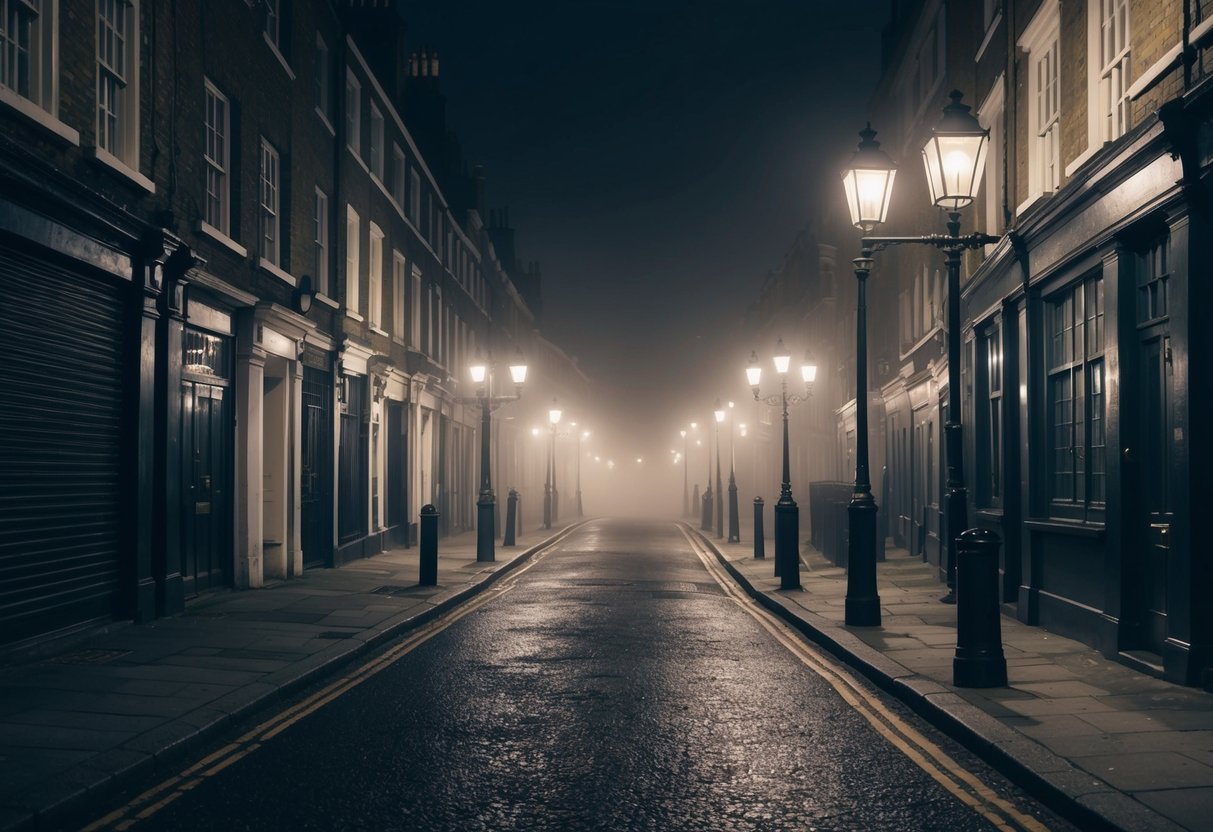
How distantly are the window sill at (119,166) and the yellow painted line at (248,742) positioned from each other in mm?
5216

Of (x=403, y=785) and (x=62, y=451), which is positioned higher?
(x=62, y=451)

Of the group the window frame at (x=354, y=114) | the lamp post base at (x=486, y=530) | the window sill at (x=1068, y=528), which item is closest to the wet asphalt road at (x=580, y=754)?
the window sill at (x=1068, y=528)

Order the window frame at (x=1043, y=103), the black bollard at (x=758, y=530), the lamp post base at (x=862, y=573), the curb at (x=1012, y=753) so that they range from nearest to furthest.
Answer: the curb at (x=1012, y=753), the lamp post base at (x=862, y=573), the window frame at (x=1043, y=103), the black bollard at (x=758, y=530)

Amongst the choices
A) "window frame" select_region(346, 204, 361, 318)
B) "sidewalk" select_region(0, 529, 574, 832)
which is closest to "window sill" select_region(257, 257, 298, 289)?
"window frame" select_region(346, 204, 361, 318)

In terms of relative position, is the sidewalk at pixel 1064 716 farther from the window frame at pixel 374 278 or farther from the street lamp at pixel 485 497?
the window frame at pixel 374 278

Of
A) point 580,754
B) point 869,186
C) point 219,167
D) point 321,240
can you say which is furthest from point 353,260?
point 580,754

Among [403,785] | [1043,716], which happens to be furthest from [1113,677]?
[403,785]

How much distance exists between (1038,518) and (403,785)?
28.5 ft

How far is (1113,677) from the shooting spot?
910 centimetres

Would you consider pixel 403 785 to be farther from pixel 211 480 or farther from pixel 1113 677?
pixel 211 480

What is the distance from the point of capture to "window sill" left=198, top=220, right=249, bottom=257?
13.8 metres

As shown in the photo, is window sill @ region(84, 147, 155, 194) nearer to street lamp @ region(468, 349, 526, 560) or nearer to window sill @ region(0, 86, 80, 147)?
window sill @ region(0, 86, 80, 147)

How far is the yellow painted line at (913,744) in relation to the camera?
564 centimetres

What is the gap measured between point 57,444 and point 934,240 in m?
8.27
